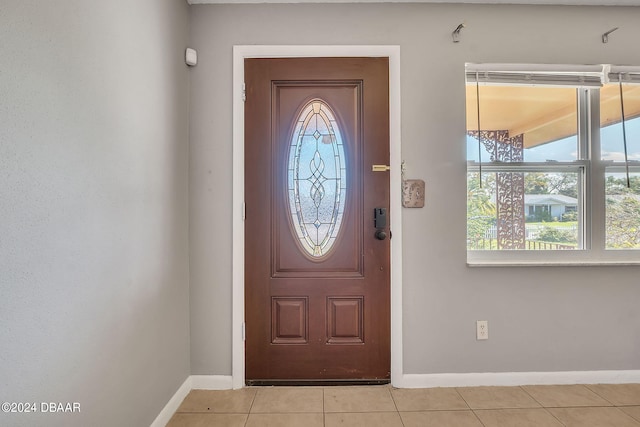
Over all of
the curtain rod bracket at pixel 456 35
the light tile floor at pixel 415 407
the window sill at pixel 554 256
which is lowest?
the light tile floor at pixel 415 407

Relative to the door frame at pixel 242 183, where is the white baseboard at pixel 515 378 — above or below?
below

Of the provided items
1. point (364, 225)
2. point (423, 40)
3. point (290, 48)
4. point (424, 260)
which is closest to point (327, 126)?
point (290, 48)

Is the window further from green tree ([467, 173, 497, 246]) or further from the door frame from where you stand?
the door frame

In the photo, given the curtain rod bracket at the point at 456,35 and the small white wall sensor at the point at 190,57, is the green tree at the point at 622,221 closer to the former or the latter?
the curtain rod bracket at the point at 456,35

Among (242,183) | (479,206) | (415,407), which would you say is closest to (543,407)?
(415,407)

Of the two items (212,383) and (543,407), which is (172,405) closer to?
(212,383)

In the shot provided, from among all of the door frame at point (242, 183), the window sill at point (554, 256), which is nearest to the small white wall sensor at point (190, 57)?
the door frame at point (242, 183)

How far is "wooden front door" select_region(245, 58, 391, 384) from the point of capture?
2.00 m

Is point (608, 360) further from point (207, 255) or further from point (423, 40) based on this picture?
point (207, 255)

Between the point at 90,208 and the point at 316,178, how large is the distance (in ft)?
3.98

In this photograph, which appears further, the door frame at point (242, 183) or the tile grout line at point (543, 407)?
the door frame at point (242, 183)

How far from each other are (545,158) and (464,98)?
2.25ft

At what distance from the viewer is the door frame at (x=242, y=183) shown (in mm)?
1979

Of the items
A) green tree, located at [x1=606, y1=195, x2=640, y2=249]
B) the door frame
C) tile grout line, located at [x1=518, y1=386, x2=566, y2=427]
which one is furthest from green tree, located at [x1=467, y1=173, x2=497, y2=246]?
tile grout line, located at [x1=518, y1=386, x2=566, y2=427]
